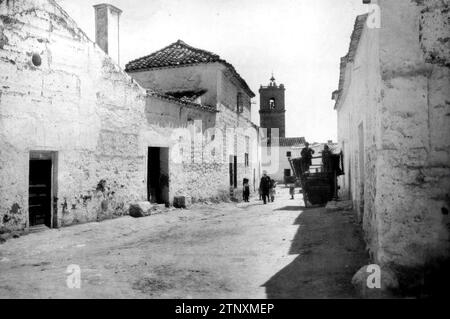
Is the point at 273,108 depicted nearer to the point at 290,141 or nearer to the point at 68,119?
the point at 290,141

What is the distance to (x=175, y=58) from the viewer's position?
17266 mm

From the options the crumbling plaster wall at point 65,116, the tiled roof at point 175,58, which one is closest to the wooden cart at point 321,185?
the crumbling plaster wall at point 65,116

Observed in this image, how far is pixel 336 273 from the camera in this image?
4.88 meters

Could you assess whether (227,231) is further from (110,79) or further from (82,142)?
(110,79)

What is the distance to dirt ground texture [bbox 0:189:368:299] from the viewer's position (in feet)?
14.7

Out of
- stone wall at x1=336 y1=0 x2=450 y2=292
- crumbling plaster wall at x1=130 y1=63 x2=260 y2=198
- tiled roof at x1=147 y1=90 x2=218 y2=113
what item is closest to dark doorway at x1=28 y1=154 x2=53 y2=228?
tiled roof at x1=147 y1=90 x2=218 y2=113

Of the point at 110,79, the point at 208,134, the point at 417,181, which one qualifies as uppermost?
the point at 110,79

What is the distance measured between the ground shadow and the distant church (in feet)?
132

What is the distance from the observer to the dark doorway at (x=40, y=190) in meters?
8.75

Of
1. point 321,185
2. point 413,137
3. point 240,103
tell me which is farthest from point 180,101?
point 413,137

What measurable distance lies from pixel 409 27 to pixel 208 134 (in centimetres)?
1194
